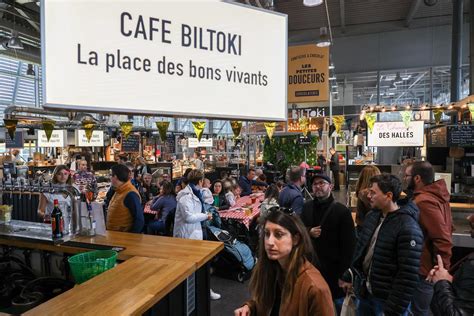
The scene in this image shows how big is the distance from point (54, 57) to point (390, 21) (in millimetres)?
12143

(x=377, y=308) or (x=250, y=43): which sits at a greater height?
(x=250, y=43)

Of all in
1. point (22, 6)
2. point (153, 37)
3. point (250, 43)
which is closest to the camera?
point (153, 37)

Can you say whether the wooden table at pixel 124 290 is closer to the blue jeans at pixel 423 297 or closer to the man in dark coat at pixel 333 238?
the man in dark coat at pixel 333 238

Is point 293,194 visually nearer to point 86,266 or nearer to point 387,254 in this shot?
point 387,254

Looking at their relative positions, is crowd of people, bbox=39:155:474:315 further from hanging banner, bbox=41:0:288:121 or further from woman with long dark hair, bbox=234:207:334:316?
hanging banner, bbox=41:0:288:121

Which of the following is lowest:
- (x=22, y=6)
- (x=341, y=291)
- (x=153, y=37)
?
(x=341, y=291)

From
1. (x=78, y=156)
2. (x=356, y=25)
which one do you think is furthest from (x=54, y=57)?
(x=356, y=25)

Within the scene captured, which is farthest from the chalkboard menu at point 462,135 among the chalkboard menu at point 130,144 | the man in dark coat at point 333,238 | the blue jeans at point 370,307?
the chalkboard menu at point 130,144

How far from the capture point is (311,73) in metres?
6.40

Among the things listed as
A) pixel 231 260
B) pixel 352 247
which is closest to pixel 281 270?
pixel 352 247

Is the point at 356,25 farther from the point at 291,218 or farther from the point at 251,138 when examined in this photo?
the point at 291,218

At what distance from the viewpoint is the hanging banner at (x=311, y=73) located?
635 cm

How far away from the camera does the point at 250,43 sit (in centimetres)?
131

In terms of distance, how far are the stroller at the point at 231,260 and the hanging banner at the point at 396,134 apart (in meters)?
3.23
